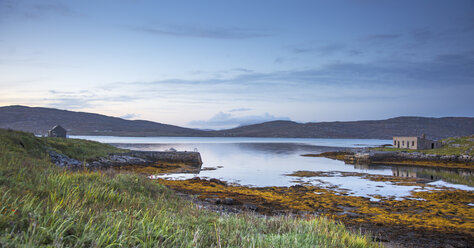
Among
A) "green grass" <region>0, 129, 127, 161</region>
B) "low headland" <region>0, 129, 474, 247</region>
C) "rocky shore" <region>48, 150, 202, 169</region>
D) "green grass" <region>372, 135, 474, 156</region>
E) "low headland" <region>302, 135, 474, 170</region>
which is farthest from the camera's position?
"green grass" <region>372, 135, 474, 156</region>

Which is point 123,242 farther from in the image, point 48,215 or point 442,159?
point 442,159

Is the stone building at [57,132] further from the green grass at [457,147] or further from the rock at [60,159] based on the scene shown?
the green grass at [457,147]

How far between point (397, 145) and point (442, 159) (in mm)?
19981

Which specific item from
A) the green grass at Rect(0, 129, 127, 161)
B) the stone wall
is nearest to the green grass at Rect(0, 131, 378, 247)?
the green grass at Rect(0, 129, 127, 161)

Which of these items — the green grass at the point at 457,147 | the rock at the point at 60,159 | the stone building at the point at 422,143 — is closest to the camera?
the rock at the point at 60,159

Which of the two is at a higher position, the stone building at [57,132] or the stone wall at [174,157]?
the stone building at [57,132]

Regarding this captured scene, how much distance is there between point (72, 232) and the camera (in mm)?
4180

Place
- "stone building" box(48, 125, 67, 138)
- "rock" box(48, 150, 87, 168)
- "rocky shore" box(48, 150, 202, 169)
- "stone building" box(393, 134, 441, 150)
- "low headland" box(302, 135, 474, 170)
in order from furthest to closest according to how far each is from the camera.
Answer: "stone building" box(393, 134, 441, 150) → "stone building" box(48, 125, 67, 138) → "low headland" box(302, 135, 474, 170) → "rocky shore" box(48, 150, 202, 169) → "rock" box(48, 150, 87, 168)

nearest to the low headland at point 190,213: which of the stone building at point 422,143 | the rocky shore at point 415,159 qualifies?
the rocky shore at point 415,159

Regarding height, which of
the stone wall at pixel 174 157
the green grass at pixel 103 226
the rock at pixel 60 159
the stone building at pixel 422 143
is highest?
the stone building at pixel 422 143

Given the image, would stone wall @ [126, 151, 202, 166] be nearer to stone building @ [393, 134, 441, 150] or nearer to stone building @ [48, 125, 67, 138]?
stone building @ [48, 125, 67, 138]

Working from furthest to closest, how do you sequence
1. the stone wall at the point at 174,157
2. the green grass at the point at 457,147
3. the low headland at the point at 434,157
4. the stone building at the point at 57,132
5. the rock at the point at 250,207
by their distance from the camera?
1. the green grass at the point at 457,147
2. the stone building at the point at 57,132
3. the low headland at the point at 434,157
4. the stone wall at the point at 174,157
5. the rock at the point at 250,207

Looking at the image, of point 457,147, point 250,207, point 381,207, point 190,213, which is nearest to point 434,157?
point 457,147

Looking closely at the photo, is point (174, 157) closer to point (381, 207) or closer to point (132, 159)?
point (132, 159)
